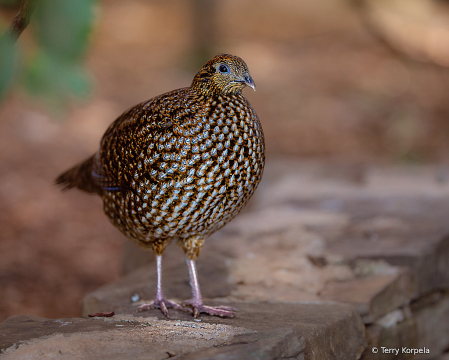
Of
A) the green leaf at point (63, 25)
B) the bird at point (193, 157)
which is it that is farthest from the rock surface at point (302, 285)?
the green leaf at point (63, 25)

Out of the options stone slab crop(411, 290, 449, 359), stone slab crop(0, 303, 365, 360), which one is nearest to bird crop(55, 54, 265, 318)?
stone slab crop(0, 303, 365, 360)

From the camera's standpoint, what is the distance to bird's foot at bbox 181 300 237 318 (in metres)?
3.19

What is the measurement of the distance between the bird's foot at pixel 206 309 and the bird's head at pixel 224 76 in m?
1.23

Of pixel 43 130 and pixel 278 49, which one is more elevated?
pixel 278 49

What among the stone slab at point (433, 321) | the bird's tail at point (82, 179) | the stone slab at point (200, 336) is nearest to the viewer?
the stone slab at point (200, 336)

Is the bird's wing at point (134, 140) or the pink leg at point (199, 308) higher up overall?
the bird's wing at point (134, 140)

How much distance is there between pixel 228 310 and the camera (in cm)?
328

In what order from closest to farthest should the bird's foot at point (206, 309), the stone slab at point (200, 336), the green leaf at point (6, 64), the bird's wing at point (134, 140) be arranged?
the green leaf at point (6, 64), the stone slab at point (200, 336), the bird's wing at point (134, 140), the bird's foot at point (206, 309)

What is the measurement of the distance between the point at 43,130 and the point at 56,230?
249 centimetres

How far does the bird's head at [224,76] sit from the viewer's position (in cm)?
297

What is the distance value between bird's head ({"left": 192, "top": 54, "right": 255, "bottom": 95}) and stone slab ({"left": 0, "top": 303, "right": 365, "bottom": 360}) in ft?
4.10

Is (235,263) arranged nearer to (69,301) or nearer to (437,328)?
(437,328)

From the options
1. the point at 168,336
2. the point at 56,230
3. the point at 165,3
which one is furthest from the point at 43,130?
the point at 165,3

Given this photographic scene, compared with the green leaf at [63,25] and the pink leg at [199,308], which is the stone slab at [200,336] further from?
the green leaf at [63,25]
